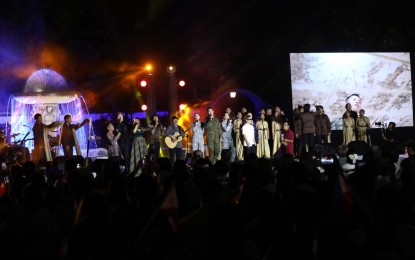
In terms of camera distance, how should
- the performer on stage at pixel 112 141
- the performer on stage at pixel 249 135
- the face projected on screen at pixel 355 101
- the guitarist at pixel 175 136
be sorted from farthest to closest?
the face projected on screen at pixel 355 101 < the performer on stage at pixel 249 135 < the guitarist at pixel 175 136 < the performer on stage at pixel 112 141

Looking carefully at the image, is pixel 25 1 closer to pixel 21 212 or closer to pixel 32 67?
pixel 32 67

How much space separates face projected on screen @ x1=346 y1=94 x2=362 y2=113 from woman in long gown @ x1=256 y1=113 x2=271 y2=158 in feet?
13.8

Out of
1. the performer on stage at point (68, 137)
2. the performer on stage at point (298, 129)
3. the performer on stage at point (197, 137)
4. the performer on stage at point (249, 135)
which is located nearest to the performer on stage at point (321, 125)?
the performer on stage at point (298, 129)

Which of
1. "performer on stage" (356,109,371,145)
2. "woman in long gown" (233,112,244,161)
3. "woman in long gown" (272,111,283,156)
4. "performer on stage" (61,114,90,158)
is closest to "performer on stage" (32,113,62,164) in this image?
"performer on stage" (61,114,90,158)

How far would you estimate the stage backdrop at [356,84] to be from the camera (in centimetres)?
2252

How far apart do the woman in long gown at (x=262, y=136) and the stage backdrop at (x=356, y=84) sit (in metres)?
2.44

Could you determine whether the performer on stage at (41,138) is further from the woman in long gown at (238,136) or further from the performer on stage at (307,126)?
the performer on stage at (307,126)

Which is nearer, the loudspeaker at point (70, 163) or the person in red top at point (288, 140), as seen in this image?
the loudspeaker at point (70, 163)

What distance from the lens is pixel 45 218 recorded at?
228 inches

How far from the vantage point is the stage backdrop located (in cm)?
2252

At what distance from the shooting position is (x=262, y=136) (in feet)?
67.9

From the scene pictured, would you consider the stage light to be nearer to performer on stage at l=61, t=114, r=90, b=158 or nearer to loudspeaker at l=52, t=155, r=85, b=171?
performer on stage at l=61, t=114, r=90, b=158

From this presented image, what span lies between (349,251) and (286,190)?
7.67ft

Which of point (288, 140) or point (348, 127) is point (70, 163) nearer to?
point (288, 140)
